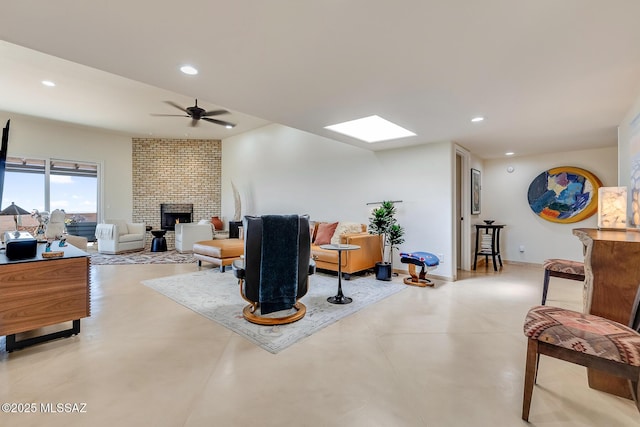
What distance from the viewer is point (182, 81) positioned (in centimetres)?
249

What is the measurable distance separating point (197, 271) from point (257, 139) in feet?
13.3

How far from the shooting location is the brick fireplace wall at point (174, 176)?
8.35 meters

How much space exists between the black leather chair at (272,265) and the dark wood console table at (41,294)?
1.32 m

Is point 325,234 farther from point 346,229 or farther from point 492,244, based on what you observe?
point 492,244

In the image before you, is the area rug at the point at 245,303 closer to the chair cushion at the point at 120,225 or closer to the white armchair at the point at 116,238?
the white armchair at the point at 116,238

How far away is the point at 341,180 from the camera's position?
19.4 feet

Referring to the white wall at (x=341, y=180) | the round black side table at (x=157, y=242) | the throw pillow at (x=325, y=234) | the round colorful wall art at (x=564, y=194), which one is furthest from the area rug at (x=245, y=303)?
the round colorful wall art at (x=564, y=194)

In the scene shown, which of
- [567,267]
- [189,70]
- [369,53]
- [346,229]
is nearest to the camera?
[369,53]

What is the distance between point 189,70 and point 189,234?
5320 mm

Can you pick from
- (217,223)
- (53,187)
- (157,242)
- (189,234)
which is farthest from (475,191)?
(53,187)

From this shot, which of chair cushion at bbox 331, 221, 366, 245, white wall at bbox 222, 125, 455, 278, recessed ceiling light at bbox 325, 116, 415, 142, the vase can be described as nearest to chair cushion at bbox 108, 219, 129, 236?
the vase

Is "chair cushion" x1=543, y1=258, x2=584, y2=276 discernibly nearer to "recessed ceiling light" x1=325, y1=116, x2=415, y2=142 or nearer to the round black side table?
"recessed ceiling light" x1=325, y1=116, x2=415, y2=142

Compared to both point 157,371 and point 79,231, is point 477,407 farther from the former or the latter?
point 79,231

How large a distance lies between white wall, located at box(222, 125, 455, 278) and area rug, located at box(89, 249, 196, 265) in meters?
2.16
